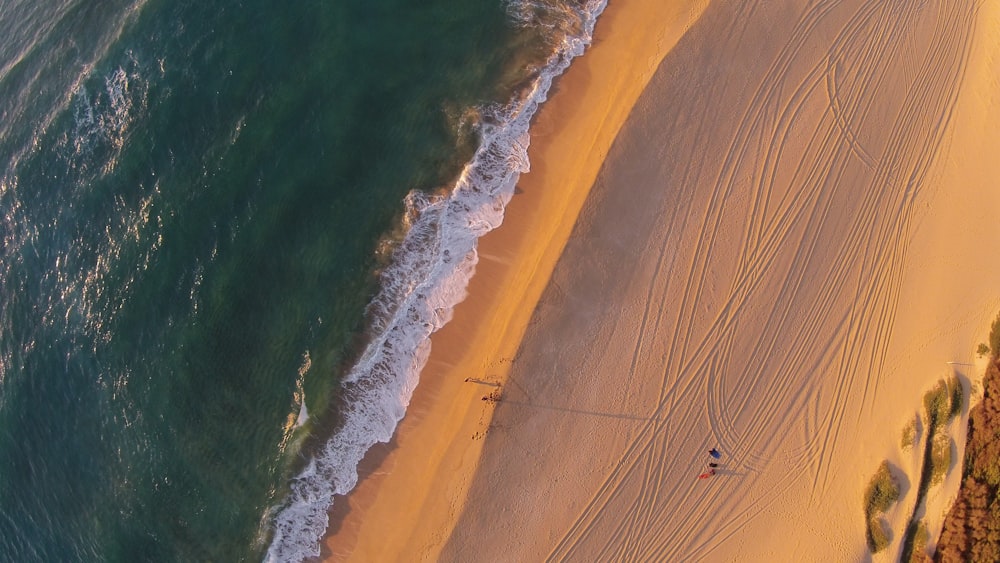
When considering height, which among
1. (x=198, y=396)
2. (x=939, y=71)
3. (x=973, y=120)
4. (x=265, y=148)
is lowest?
(x=198, y=396)

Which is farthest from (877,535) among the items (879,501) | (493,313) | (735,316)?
(493,313)

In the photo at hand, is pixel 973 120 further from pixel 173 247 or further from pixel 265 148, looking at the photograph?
pixel 173 247

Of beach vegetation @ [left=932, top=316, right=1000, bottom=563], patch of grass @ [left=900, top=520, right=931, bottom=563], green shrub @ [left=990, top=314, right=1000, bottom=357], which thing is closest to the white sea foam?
green shrub @ [left=990, top=314, right=1000, bottom=357]

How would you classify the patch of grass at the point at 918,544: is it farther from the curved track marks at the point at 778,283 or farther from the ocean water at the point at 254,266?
the ocean water at the point at 254,266

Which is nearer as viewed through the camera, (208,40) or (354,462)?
(354,462)

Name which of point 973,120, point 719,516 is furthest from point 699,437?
point 973,120

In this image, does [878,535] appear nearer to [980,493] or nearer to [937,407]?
[980,493]

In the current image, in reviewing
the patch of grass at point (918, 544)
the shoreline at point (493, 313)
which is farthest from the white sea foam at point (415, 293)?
the patch of grass at point (918, 544)
